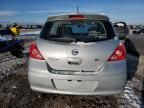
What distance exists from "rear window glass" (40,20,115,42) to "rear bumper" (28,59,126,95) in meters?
0.55

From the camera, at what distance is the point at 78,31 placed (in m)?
5.68

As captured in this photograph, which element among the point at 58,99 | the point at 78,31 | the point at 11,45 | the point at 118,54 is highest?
the point at 78,31

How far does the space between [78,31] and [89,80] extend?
1.38m

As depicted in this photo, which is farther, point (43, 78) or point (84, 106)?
point (84, 106)

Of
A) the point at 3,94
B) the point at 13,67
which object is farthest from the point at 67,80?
the point at 13,67

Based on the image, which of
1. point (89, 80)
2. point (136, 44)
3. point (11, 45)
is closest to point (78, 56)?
point (89, 80)

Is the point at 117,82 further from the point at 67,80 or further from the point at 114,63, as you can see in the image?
the point at 67,80

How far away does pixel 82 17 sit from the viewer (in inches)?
200

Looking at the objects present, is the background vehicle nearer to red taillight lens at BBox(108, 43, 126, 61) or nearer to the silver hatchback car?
the silver hatchback car

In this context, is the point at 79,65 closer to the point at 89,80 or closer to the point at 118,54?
the point at 89,80

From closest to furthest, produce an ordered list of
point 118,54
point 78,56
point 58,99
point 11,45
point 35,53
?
point 78,56
point 118,54
point 35,53
point 58,99
point 11,45

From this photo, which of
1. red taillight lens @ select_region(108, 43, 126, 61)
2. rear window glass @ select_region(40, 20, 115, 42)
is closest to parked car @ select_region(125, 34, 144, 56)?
rear window glass @ select_region(40, 20, 115, 42)

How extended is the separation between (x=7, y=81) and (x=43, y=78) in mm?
2719

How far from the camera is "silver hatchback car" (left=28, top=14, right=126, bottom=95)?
15.3ft
